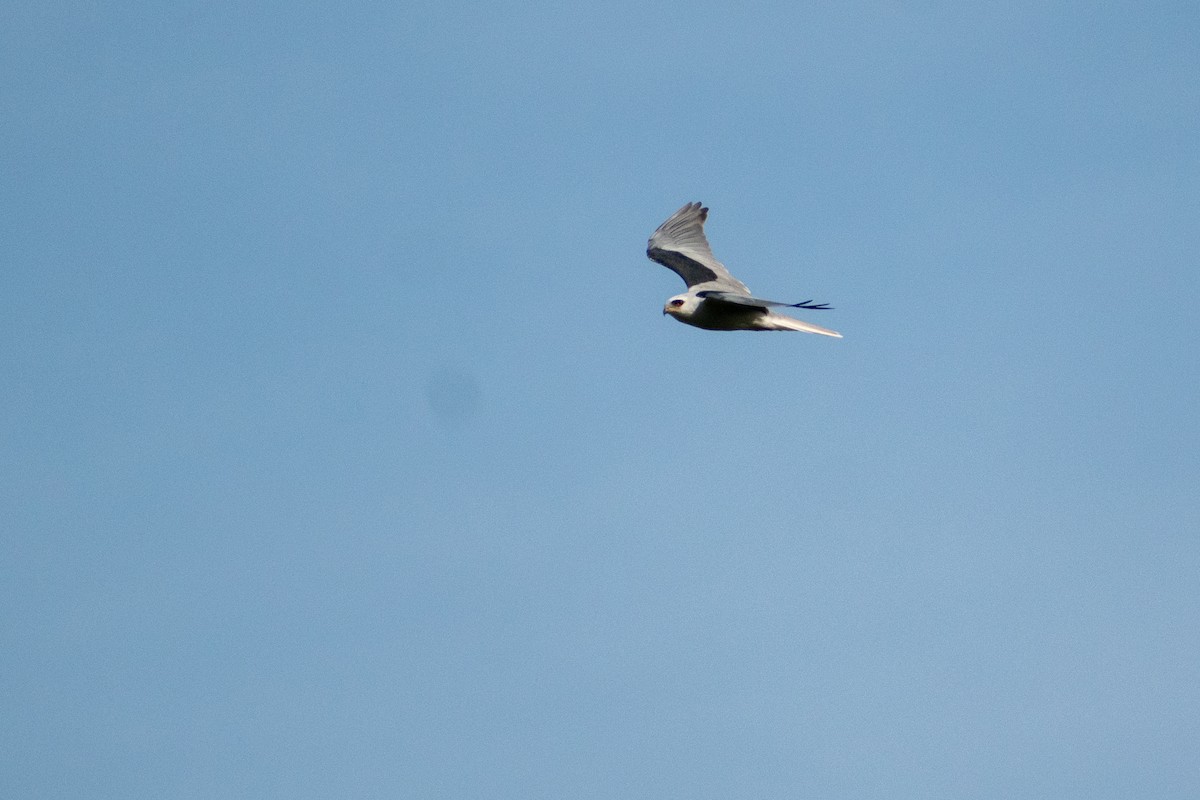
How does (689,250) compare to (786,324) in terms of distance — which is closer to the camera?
(786,324)

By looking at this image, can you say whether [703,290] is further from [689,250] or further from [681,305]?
[689,250]

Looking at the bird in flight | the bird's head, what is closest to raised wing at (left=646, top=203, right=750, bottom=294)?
the bird in flight

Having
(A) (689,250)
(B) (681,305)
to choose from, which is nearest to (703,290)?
(B) (681,305)

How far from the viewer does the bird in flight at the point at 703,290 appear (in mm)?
25125

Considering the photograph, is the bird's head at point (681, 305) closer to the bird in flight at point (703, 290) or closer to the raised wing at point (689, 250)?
the bird in flight at point (703, 290)

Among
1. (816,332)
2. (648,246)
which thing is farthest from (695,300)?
(648,246)

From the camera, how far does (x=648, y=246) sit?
104 ft

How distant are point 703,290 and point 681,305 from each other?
792 millimetres

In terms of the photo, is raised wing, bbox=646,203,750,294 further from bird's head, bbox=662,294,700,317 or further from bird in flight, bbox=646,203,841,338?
bird's head, bbox=662,294,700,317

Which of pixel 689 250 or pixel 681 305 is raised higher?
pixel 689 250

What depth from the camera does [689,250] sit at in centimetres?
3116

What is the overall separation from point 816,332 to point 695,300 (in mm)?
2276

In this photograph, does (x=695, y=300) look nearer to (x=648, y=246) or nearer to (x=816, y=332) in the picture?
(x=816, y=332)

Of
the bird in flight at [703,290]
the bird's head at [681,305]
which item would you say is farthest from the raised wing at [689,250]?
the bird's head at [681,305]
